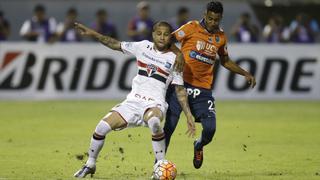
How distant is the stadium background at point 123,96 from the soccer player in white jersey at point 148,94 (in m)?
0.55

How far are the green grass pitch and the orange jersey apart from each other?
1232 millimetres

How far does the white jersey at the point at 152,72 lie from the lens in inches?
420

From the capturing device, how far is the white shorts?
10531mm

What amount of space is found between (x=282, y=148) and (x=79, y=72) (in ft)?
30.2

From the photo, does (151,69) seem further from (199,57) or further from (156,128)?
(199,57)

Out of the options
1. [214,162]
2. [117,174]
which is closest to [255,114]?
[214,162]

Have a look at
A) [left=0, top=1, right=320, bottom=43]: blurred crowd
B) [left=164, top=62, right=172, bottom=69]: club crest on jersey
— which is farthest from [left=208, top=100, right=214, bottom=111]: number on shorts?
[left=0, top=1, right=320, bottom=43]: blurred crowd

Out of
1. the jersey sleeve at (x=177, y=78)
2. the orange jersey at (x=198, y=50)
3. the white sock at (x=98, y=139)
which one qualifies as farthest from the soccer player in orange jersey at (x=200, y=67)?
the white sock at (x=98, y=139)

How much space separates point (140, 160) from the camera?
1252cm

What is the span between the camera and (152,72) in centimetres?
1073

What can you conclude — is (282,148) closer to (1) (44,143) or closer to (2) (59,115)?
(1) (44,143)

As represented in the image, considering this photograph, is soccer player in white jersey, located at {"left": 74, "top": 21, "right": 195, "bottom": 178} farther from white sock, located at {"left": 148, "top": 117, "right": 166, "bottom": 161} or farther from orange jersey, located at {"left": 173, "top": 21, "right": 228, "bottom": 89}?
orange jersey, located at {"left": 173, "top": 21, "right": 228, "bottom": 89}

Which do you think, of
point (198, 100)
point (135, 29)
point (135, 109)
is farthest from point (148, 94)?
point (135, 29)

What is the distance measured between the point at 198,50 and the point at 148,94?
1276 mm
